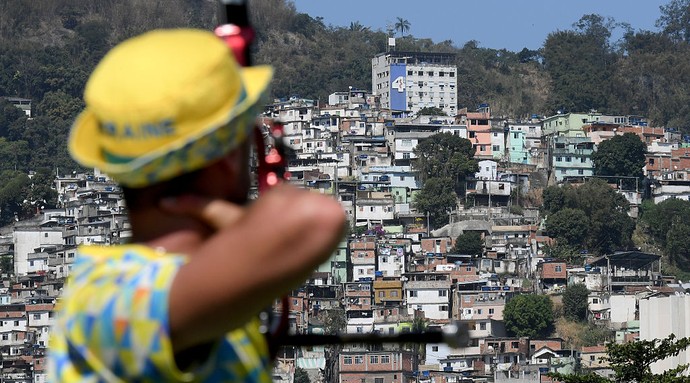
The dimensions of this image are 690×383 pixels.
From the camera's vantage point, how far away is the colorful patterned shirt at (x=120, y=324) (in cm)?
153

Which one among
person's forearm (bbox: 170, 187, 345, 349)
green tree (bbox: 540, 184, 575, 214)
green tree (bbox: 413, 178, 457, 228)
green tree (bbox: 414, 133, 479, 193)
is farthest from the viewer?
green tree (bbox: 414, 133, 479, 193)

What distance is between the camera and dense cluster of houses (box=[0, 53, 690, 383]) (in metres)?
52.2

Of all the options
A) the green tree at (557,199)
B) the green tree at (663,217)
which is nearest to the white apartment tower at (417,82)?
the green tree at (557,199)

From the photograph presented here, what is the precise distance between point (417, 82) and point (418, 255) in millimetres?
24197

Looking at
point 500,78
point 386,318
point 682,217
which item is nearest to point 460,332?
point 386,318

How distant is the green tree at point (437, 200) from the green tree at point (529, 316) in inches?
387

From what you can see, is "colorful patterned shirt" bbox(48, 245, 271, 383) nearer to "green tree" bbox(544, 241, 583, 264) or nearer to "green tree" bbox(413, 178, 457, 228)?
"green tree" bbox(544, 241, 583, 264)

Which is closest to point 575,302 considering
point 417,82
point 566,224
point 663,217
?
point 566,224

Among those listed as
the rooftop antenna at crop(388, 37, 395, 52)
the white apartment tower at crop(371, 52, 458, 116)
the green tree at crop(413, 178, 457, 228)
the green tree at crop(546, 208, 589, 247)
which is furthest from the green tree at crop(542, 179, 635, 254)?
the rooftop antenna at crop(388, 37, 395, 52)

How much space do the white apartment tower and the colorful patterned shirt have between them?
274 ft

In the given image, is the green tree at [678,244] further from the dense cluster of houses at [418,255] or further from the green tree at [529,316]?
the green tree at [529,316]

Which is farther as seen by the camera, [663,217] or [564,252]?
[663,217]

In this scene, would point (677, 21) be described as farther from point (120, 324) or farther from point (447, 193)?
point (120, 324)

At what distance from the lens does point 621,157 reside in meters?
72.2
